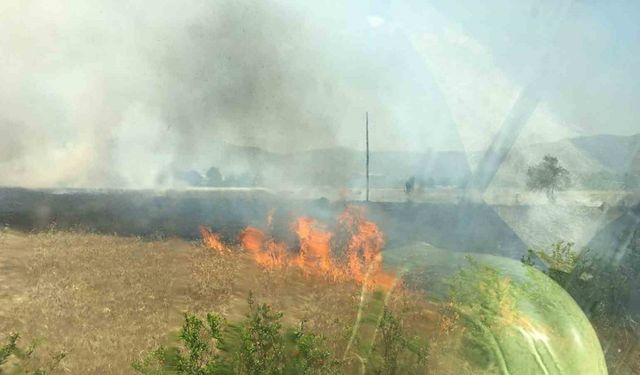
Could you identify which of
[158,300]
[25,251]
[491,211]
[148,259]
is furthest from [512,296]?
[491,211]

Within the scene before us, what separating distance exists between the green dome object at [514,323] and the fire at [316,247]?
7.88 metres

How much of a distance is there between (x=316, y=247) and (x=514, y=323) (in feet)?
53.6

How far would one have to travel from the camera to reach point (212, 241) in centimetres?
1753

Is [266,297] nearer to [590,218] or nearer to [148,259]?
[148,259]

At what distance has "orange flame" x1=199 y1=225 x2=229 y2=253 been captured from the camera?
656 inches

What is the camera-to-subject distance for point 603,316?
9.23m

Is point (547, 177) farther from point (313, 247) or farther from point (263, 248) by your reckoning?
point (263, 248)

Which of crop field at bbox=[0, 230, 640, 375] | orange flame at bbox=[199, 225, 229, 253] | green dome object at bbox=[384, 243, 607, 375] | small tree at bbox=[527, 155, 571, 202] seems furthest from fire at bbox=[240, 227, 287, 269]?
small tree at bbox=[527, 155, 571, 202]

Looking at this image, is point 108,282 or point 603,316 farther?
point 108,282

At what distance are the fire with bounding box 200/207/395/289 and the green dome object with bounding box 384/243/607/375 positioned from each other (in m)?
7.88

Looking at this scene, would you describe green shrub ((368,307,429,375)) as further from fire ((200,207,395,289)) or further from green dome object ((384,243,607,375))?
fire ((200,207,395,289))

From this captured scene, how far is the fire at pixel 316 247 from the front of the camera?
1394 centimetres

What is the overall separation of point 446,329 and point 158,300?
9970 mm

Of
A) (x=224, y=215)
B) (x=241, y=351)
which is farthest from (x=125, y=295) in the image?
(x=224, y=215)
